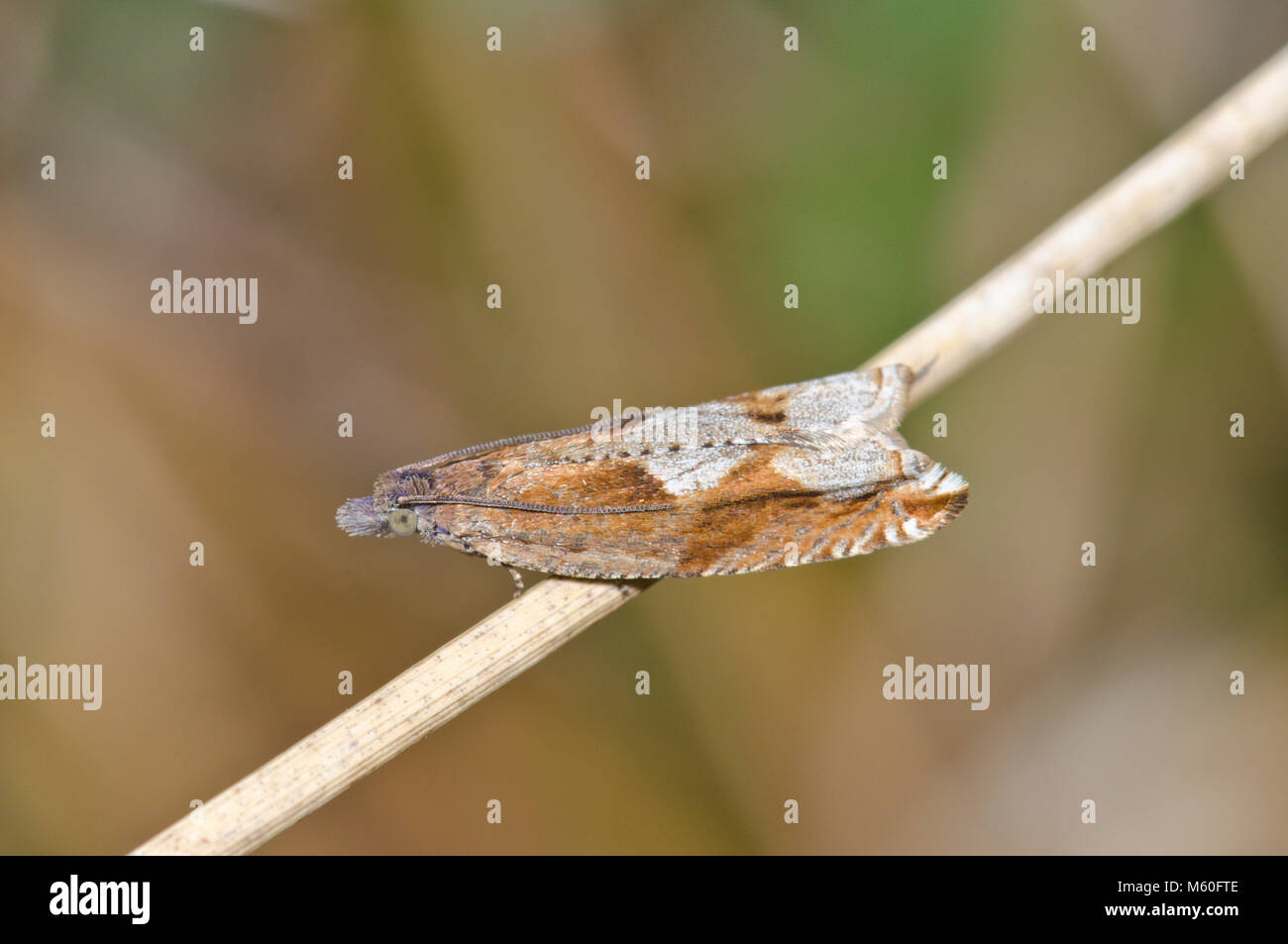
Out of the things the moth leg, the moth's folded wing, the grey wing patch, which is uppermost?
the grey wing patch

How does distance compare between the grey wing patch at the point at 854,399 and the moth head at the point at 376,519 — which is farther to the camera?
the moth head at the point at 376,519

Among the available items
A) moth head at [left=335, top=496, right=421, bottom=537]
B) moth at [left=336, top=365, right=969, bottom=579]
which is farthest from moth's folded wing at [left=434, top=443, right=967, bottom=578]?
moth head at [left=335, top=496, right=421, bottom=537]

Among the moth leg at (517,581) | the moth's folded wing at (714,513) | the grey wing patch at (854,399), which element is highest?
the grey wing patch at (854,399)

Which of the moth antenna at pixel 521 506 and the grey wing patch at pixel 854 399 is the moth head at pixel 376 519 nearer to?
the moth antenna at pixel 521 506

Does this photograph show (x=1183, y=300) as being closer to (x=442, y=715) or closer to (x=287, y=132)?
(x=442, y=715)

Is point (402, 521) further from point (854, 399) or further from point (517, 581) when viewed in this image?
point (854, 399)

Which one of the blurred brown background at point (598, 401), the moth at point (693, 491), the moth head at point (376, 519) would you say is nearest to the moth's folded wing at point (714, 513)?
the moth at point (693, 491)

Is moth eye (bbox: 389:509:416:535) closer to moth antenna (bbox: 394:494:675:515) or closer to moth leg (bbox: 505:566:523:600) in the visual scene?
moth antenna (bbox: 394:494:675:515)
